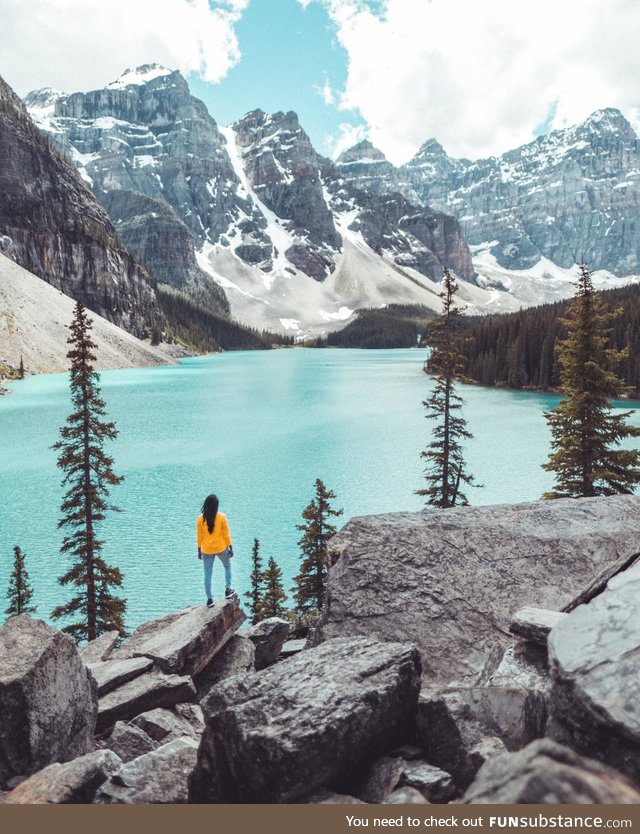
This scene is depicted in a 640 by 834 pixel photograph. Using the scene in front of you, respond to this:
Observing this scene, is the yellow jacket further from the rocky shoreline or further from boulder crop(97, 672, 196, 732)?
boulder crop(97, 672, 196, 732)

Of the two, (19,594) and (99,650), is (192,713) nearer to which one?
(99,650)

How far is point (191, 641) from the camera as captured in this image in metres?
9.77

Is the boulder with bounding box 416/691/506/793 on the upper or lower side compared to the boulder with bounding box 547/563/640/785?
lower

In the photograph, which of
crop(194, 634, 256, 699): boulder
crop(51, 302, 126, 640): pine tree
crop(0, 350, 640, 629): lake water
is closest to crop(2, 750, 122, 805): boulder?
crop(194, 634, 256, 699): boulder

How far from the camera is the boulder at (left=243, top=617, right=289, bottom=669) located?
443 inches

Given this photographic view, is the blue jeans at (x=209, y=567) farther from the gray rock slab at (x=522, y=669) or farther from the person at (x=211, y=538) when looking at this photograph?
the gray rock slab at (x=522, y=669)

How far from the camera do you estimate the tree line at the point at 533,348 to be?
99.4 m

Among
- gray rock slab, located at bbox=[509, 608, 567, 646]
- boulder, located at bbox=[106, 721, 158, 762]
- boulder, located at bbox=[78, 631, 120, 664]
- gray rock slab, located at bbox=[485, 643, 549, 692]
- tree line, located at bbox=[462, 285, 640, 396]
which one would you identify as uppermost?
tree line, located at bbox=[462, 285, 640, 396]

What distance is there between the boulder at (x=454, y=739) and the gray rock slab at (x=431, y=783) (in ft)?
0.89

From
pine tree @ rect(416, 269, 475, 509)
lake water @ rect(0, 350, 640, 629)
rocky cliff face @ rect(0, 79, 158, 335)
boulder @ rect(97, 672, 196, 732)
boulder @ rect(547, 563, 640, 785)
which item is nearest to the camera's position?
boulder @ rect(547, 563, 640, 785)

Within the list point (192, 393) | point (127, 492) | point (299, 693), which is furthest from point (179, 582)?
point (192, 393)

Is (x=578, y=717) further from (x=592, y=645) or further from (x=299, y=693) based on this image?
(x=299, y=693)

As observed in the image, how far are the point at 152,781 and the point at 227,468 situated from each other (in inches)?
1545

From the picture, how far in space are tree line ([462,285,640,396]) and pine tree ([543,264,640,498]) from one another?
75.7 m
